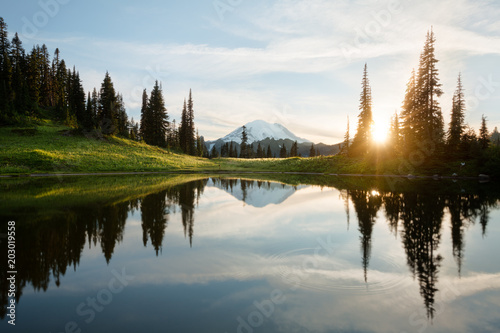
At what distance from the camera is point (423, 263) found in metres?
7.19

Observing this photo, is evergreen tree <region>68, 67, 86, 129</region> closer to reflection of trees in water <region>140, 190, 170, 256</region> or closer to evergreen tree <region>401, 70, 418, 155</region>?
reflection of trees in water <region>140, 190, 170, 256</region>

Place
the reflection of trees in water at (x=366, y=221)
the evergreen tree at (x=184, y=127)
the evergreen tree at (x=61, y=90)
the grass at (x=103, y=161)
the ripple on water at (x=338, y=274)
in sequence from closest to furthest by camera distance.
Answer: the ripple on water at (x=338, y=274) → the reflection of trees in water at (x=366, y=221) → the grass at (x=103, y=161) → the evergreen tree at (x=61, y=90) → the evergreen tree at (x=184, y=127)

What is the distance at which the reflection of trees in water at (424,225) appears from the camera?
669 cm

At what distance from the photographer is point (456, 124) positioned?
48.0 meters

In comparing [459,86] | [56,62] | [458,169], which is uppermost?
[56,62]

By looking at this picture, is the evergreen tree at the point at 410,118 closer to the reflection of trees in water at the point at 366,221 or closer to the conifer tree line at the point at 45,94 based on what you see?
the reflection of trees in water at the point at 366,221

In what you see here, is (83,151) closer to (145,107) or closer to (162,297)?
(145,107)

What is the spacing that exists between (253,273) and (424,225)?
8490mm

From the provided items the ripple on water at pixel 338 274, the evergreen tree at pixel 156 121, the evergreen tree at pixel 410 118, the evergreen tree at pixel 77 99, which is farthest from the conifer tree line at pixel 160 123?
the ripple on water at pixel 338 274

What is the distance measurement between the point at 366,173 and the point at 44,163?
53.1 meters

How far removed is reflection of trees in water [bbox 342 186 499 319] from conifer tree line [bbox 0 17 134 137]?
70.0 m

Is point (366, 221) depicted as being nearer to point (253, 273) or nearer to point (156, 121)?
point (253, 273)

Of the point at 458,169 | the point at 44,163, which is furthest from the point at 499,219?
the point at 44,163

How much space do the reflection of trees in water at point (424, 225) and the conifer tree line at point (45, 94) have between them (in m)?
70.0
